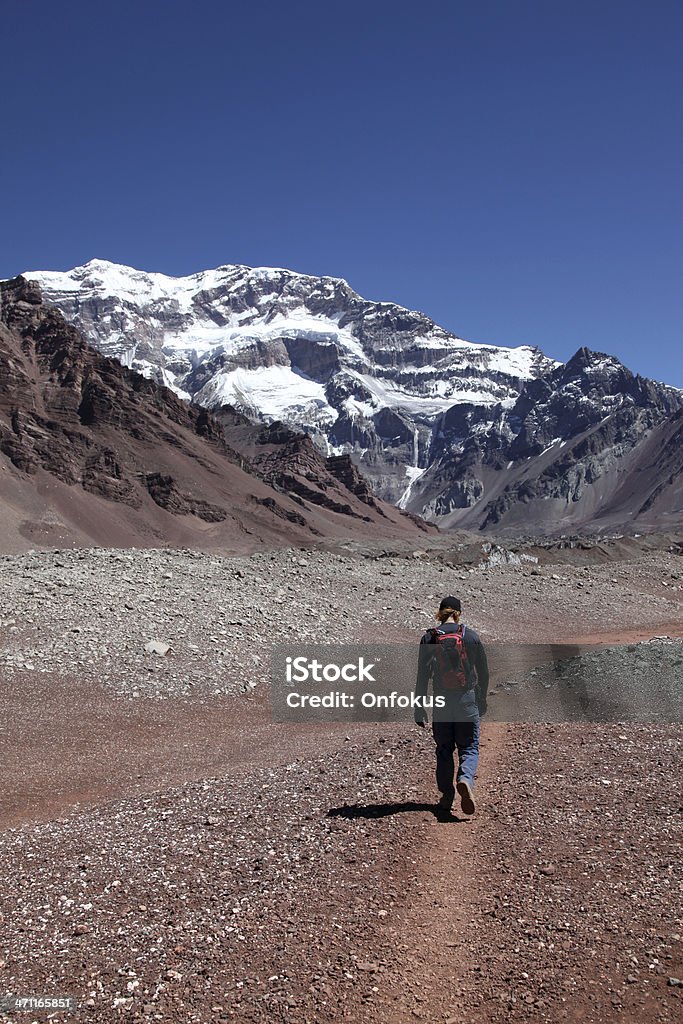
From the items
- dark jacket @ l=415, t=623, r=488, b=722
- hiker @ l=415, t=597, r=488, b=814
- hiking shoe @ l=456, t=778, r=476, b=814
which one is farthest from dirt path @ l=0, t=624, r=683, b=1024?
dark jacket @ l=415, t=623, r=488, b=722

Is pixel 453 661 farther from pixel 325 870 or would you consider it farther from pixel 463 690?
pixel 325 870

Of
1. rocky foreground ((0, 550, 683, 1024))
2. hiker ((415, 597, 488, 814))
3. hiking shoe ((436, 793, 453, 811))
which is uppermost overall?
hiker ((415, 597, 488, 814))

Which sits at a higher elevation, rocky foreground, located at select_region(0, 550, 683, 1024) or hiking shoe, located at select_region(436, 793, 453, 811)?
hiking shoe, located at select_region(436, 793, 453, 811)

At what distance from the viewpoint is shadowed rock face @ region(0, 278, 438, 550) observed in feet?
286

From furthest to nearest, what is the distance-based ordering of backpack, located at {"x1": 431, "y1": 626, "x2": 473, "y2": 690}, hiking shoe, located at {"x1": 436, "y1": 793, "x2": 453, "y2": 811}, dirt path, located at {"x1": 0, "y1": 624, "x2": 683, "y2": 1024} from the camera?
backpack, located at {"x1": 431, "y1": 626, "x2": 473, "y2": 690} < hiking shoe, located at {"x1": 436, "y1": 793, "x2": 453, "y2": 811} < dirt path, located at {"x1": 0, "y1": 624, "x2": 683, "y2": 1024}

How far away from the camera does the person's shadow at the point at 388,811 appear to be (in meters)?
8.74

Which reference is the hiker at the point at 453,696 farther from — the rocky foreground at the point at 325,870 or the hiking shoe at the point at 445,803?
the rocky foreground at the point at 325,870

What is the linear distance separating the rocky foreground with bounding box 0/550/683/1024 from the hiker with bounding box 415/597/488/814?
533mm

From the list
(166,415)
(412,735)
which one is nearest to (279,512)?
(166,415)

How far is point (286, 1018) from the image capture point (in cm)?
526

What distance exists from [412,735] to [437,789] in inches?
130

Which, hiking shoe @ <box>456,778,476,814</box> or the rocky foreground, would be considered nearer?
the rocky foreground

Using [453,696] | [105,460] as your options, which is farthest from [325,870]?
[105,460]

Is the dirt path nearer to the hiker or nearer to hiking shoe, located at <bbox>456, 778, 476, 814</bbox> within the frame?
hiking shoe, located at <bbox>456, 778, 476, 814</bbox>
